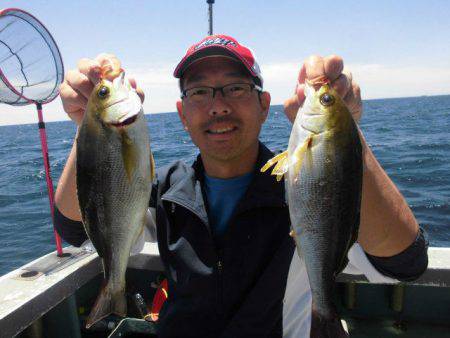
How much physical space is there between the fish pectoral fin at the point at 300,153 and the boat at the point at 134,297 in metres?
1.99

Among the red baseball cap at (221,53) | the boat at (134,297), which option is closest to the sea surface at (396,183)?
the boat at (134,297)

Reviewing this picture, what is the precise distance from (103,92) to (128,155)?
1.25 ft

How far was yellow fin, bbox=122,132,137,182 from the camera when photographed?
200 cm

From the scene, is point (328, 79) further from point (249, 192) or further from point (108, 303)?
point (108, 303)

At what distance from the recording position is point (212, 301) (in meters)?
2.47

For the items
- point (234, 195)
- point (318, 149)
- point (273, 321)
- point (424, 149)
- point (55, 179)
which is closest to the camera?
point (318, 149)

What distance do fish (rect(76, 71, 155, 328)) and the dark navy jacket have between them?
0.56 metres

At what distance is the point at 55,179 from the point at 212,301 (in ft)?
53.9

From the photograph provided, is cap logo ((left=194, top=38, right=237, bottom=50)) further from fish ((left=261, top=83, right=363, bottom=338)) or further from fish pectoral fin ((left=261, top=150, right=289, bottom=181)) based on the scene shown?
fish pectoral fin ((left=261, top=150, right=289, bottom=181))

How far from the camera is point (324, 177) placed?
73.6 inches

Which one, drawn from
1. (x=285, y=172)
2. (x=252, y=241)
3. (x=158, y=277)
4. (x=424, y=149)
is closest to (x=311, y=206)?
(x=285, y=172)

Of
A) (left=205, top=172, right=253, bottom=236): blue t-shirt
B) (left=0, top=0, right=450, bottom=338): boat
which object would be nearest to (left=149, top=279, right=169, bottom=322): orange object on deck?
(left=0, top=0, right=450, bottom=338): boat

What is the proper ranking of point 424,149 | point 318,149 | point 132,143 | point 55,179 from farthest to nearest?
point 424,149, point 55,179, point 132,143, point 318,149

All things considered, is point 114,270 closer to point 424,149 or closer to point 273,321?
point 273,321
